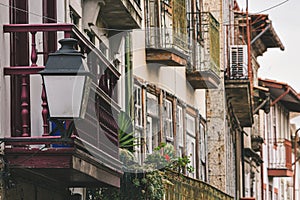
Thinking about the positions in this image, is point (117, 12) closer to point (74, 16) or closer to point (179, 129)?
point (74, 16)

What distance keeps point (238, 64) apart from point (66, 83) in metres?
19.0

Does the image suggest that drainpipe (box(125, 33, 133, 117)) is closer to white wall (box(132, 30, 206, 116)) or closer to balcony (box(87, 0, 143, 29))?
white wall (box(132, 30, 206, 116))

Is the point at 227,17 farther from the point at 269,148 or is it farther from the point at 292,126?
the point at 292,126

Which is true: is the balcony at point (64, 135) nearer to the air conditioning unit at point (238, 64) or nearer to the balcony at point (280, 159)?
the air conditioning unit at point (238, 64)

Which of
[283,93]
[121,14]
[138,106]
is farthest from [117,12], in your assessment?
[283,93]

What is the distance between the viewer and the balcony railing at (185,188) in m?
16.3

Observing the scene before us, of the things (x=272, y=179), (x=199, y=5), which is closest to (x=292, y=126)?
(x=272, y=179)

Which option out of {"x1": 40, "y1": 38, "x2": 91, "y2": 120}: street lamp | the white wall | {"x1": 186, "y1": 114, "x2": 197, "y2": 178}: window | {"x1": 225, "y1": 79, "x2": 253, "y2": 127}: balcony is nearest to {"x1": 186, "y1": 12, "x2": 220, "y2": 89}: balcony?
the white wall

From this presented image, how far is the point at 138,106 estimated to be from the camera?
18.8 meters

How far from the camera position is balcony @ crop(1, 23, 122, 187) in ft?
33.9

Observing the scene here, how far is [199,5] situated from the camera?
25500mm

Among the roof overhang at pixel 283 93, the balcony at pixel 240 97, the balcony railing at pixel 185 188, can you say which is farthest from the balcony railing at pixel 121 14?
the roof overhang at pixel 283 93

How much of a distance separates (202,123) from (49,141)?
16.0 m

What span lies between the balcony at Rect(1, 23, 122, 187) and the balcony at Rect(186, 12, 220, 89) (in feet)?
31.6
